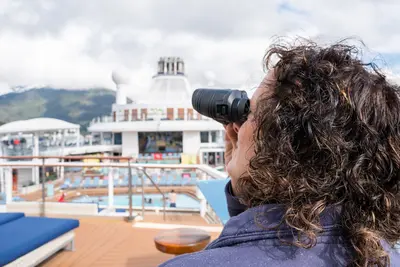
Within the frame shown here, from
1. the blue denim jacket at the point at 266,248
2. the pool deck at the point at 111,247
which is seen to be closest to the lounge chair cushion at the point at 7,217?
the pool deck at the point at 111,247

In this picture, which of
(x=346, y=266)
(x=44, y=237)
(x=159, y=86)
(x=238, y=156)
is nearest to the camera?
(x=346, y=266)

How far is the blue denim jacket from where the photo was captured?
1.37ft

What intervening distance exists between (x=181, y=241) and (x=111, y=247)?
4.15ft

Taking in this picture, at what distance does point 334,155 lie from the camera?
43 cm

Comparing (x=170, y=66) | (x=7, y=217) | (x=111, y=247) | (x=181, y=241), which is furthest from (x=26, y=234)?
(x=170, y=66)

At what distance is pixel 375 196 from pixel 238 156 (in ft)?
0.62

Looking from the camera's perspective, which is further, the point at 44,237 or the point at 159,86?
the point at 159,86

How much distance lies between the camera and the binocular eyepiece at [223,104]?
0.57 metres

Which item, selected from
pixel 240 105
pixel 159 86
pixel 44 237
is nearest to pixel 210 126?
pixel 159 86

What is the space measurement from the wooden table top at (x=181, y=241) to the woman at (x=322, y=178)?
1603 mm

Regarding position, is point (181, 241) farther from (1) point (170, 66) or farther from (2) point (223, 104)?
(1) point (170, 66)

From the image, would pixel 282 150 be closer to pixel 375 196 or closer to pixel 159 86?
pixel 375 196

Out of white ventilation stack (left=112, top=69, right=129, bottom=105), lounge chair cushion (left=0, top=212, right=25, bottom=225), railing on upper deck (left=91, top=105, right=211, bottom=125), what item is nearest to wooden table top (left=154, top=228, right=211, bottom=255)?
lounge chair cushion (left=0, top=212, right=25, bottom=225)

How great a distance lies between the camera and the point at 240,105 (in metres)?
0.57
